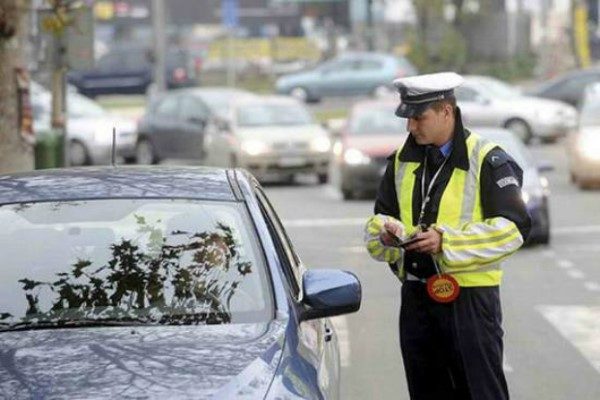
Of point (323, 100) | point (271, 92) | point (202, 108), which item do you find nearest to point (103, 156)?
point (202, 108)

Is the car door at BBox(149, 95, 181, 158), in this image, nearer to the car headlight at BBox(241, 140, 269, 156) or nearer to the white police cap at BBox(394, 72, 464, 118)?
the car headlight at BBox(241, 140, 269, 156)

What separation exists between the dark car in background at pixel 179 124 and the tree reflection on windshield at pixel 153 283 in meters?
25.4

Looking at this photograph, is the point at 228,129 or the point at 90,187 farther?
the point at 228,129

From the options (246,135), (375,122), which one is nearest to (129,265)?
(375,122)

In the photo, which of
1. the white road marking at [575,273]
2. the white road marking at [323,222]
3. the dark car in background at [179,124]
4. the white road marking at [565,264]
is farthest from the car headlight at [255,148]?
the white road marking at [575,273]

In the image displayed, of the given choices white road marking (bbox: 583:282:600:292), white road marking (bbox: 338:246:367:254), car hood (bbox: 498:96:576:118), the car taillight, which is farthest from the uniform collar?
the car taillight

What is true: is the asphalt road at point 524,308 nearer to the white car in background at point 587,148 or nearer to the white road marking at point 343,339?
the white road marking at point 343,339

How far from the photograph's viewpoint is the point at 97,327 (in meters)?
6.18

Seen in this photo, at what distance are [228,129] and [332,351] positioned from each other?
2237cm

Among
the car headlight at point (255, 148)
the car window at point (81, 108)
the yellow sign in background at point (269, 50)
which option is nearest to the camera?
the car headlight at point (255, 148)

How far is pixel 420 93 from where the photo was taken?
22.4ft

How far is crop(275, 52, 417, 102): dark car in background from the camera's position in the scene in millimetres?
49031

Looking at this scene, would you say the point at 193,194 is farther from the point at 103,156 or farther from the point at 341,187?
the point at 103,156

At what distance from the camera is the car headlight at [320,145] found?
28609mm
